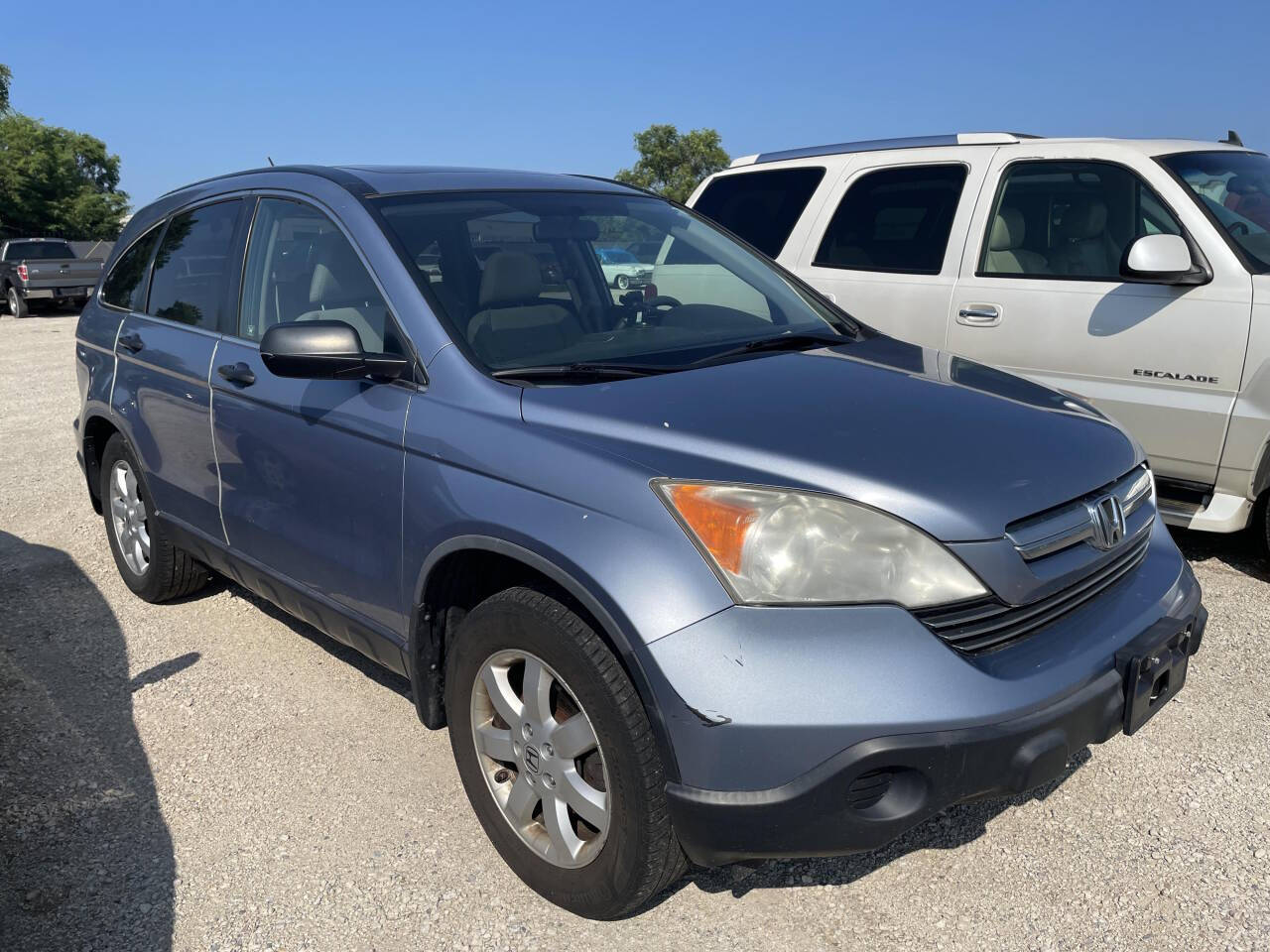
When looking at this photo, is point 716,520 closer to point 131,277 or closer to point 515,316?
point 515,316

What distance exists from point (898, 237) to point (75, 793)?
14.4 feet

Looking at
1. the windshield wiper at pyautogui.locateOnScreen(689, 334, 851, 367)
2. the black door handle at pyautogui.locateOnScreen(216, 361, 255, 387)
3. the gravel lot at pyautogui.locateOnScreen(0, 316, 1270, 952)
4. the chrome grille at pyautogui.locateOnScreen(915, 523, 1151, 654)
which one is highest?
the windshield wiper at pyautogui.locateOnScreen(689, 334, 851, 367)

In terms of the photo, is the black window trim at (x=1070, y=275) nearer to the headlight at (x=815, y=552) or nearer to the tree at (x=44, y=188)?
the headlight at (x=815, y=552)

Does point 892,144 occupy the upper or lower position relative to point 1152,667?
upper

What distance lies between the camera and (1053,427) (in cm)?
261

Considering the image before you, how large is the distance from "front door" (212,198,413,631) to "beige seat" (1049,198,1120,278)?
3.37m

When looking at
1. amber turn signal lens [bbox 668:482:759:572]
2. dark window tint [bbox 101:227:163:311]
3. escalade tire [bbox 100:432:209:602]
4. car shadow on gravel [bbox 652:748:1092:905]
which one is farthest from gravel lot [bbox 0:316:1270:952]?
A: dark window tint [bbox 101:227:163:311]

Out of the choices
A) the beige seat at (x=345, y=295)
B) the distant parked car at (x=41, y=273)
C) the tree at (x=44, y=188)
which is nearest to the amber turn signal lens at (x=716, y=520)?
the beige seat at (x=345, y=295)

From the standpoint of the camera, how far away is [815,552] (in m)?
2.13

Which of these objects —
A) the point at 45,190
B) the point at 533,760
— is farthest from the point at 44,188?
the point at 533,760

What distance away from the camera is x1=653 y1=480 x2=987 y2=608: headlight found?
2115mm

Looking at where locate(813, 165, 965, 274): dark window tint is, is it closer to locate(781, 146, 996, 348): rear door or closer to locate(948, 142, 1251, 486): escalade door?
locate(781, 146, 996, 348): rear door

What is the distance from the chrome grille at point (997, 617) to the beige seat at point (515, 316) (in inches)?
51.0

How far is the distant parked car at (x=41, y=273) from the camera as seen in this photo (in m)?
22.1
